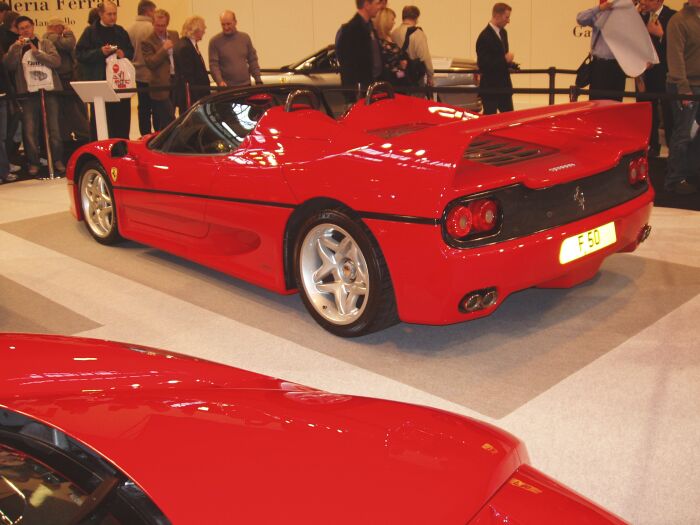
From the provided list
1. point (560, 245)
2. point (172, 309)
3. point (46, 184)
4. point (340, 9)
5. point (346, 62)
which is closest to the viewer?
point (560, 245)

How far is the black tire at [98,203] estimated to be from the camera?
5.61 metres

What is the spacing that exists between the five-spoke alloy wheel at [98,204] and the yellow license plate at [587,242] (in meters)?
3.22

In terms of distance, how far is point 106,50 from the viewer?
8898mm

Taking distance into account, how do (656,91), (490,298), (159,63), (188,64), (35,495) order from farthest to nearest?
(159,63), (188,64), (656,91), (490,298), (35,495)

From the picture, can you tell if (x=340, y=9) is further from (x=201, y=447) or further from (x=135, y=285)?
(x=201, y=447)

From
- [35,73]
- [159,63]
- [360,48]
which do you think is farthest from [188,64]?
[360,48]

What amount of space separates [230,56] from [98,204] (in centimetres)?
419

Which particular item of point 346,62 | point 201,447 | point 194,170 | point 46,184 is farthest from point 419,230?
point 46,184

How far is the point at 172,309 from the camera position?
4492 mm

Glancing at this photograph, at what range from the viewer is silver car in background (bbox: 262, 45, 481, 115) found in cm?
1117

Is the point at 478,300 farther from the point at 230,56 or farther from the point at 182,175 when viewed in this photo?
the point at 230,56

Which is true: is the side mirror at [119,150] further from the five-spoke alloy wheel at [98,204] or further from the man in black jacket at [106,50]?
the man in black jacket at [106,50]

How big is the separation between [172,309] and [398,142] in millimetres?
1722

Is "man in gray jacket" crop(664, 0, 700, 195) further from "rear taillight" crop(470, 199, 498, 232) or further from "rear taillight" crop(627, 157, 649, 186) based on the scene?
"rear taillight" crop(470, 199, 498, 232)
